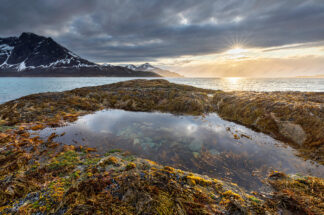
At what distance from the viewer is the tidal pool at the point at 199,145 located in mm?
5859

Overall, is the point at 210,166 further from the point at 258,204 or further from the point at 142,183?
the point at 142,183

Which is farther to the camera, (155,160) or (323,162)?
(155,160)

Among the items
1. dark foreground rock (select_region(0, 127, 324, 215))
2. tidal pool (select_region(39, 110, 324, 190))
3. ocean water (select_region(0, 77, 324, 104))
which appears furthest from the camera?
ocean water (select_region(0, 77, 324, 104))

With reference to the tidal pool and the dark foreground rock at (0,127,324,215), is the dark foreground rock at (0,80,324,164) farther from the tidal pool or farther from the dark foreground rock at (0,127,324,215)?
the dark foreground rock at (0,127,324,215)

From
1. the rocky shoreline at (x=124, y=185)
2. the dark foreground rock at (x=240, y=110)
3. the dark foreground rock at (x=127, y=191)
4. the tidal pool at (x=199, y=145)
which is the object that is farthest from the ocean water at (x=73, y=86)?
the dark foreground rock at (x=127, y=191)

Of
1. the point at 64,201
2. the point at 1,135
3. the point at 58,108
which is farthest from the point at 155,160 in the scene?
the point at 58,108

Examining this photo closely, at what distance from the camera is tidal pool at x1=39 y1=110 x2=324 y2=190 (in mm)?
5859

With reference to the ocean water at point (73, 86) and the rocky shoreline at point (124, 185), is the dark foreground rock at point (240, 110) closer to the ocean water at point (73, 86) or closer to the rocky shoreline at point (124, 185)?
the rocky shoreline at point (124, 185)

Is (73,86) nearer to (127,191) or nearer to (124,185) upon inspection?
(124,185)

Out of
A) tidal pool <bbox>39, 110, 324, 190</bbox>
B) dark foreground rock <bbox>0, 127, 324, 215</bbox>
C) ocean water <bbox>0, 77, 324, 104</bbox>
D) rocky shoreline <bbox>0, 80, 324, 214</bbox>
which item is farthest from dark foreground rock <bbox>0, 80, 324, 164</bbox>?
ocean water <bbox>0, 77, 324, 104</bbox>

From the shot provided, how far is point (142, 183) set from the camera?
4289 mm

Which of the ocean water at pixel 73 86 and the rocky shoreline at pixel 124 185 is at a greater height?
the ocean water at pixel 73 86

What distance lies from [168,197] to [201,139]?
17.3 ft

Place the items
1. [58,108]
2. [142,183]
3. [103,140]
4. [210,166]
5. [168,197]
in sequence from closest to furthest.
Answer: [168,197], [142,183], [210,166], [103,140], [58,108]
